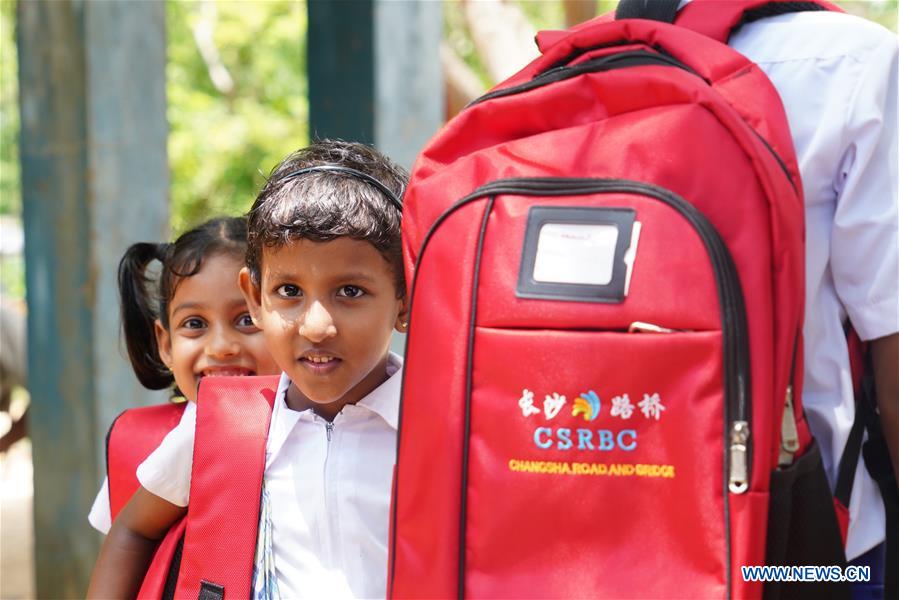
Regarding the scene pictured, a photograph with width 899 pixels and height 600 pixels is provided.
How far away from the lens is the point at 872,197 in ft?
4.89

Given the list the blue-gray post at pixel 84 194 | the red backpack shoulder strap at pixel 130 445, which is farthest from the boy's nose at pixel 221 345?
the blue-gray post at pixel 84 194

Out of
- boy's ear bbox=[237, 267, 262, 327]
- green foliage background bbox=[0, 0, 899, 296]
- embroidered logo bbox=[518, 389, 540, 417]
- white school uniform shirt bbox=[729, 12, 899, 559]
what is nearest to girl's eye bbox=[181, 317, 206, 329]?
boy's ear bbox=[237, 267, 262, 327]

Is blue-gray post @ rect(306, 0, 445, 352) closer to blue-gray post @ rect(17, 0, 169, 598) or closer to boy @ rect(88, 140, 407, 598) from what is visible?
blue-gray post @ rect(17, 0, 169, 598)

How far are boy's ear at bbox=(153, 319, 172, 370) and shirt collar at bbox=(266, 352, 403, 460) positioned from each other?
1.37ft

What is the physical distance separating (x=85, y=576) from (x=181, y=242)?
2043 millimetres

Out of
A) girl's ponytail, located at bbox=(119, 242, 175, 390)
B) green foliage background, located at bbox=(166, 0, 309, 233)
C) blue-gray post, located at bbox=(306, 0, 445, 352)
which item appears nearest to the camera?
girl's ponytail, located at bbox=(119, 242, 175, 390)

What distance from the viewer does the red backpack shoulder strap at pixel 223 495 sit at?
1.77 m

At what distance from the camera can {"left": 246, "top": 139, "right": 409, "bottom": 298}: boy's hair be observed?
1737 mm

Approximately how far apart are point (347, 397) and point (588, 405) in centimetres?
57

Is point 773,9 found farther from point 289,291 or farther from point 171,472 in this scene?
point 171,472

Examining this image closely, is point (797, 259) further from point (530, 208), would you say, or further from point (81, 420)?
point (81, 420)

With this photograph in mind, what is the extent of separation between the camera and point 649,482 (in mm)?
1400

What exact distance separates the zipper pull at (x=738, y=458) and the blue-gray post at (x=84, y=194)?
265 centimetres

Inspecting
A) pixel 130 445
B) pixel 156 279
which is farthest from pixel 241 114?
pixel 130 445
